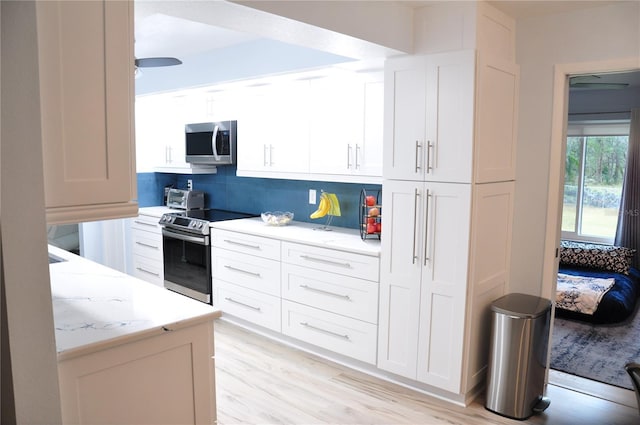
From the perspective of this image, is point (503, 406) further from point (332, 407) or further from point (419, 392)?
point (332, 407)

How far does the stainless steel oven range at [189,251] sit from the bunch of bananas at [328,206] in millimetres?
Result: 1022

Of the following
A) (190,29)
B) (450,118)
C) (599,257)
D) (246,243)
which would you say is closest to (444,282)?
(450,118)

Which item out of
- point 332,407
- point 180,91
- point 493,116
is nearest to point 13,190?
point 332,407

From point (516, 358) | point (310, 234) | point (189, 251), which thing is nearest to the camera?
point (516, 358)

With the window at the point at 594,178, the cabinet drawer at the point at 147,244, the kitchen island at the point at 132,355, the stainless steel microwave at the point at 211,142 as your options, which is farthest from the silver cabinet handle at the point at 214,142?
the window at the point at 594,178

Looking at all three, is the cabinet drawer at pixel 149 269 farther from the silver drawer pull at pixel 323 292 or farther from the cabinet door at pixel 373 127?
the cabinet door at pixel 373 127

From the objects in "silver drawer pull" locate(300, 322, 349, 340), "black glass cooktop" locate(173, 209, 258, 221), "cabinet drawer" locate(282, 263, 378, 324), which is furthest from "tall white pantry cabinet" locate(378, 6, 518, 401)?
"black glass cooktop" locate(173, 209, 258, 221)

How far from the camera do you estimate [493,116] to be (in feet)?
9.82

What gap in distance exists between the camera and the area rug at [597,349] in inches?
139

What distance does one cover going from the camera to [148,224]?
515 centimetres

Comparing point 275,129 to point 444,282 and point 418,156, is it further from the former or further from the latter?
point 444,282

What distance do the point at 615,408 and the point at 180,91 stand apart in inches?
170

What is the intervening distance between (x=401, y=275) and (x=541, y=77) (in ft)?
4.99

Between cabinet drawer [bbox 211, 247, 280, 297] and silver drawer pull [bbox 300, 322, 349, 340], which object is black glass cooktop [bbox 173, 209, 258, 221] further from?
silver drawer pull [bbox 300, 322, 349, 340]
